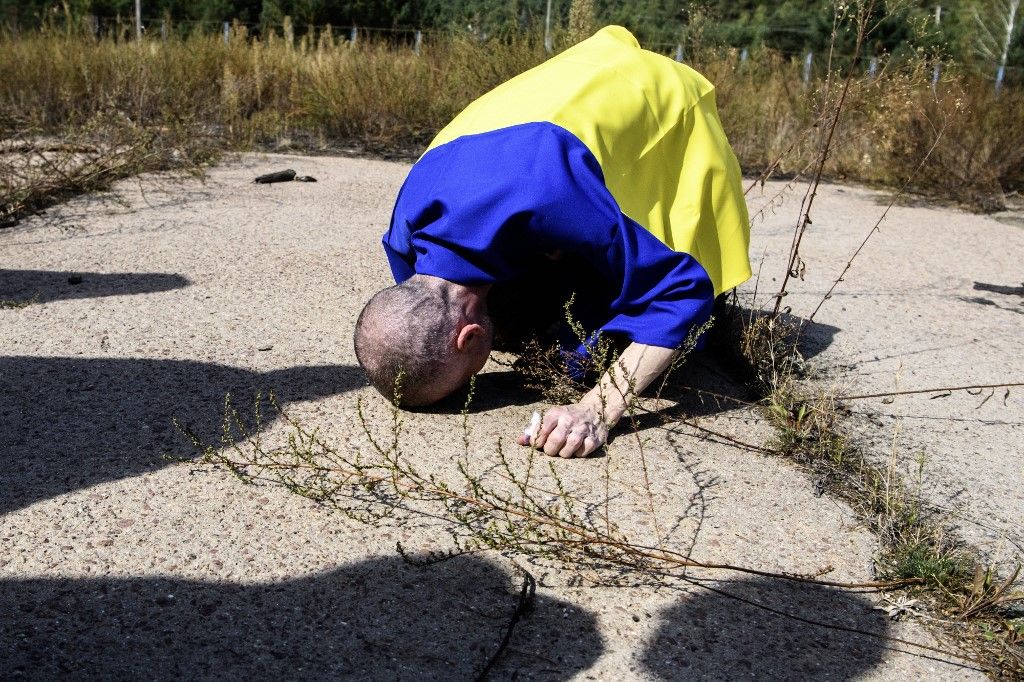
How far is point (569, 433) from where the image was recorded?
3.15m

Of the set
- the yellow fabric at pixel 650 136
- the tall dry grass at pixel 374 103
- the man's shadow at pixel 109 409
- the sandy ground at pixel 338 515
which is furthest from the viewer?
the tall dry grass at pixel 374 103

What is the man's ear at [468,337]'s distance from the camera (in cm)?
313

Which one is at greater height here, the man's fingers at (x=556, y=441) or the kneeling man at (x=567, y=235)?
the kneeling man at (x=567, y=235)

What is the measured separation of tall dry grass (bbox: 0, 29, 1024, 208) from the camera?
8492 mm

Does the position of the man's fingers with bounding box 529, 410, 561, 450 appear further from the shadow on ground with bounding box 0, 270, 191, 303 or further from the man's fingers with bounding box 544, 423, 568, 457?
the shadow on ground with bounding box 0, 270, 191, 303

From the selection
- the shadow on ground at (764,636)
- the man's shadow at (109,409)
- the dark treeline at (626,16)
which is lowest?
the dark treeline at (626,16)

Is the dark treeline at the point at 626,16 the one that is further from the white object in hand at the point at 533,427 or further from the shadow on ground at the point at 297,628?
the shadow on ground at the point at 297,628

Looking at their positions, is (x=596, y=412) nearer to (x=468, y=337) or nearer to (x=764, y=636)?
(x=468, y=337)

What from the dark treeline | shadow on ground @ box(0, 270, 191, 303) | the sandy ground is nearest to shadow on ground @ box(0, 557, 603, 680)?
the sandy ground

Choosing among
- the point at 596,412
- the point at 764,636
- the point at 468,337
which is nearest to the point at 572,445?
the point at 596,412

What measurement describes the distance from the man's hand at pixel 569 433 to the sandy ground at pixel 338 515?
0.26 feet

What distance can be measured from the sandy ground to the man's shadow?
0.03 ft

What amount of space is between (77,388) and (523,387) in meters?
1.52

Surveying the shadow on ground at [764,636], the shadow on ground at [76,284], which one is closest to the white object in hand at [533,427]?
the shadow on ground at [764,636]
